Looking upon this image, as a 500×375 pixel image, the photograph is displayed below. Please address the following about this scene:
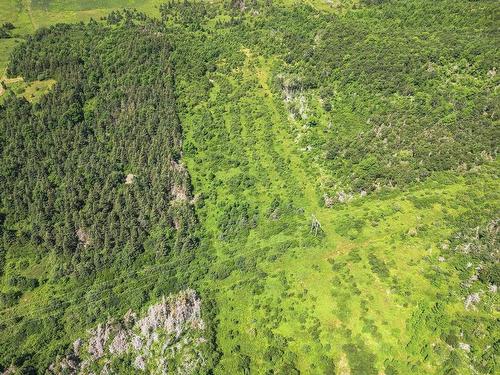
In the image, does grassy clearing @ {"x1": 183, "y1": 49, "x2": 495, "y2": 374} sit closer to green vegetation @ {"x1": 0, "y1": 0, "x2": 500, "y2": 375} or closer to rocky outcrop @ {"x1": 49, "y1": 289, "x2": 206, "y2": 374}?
green vegetation @ {"x1": 0, "y1": 0, "x2": 500, "y2": 375}

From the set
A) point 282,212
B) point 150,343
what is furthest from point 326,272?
point 150,343

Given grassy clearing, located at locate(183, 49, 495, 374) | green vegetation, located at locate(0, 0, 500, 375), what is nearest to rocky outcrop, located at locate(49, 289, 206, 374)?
green vegetation, located at locate(0, 0, 500, 375)

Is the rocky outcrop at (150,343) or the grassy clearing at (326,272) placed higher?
the grassy clearing at (326,272)

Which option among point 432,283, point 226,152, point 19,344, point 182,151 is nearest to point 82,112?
point 182,151

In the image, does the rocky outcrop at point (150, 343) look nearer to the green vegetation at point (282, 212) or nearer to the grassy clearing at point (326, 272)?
the green vegetation at point (282, 212)

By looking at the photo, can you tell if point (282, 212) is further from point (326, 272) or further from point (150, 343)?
point (150, 343)

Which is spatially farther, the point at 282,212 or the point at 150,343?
the point at 282,212

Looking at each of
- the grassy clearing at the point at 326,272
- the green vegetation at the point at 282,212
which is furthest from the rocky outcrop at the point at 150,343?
the grassy clearing at the point at 326,272
